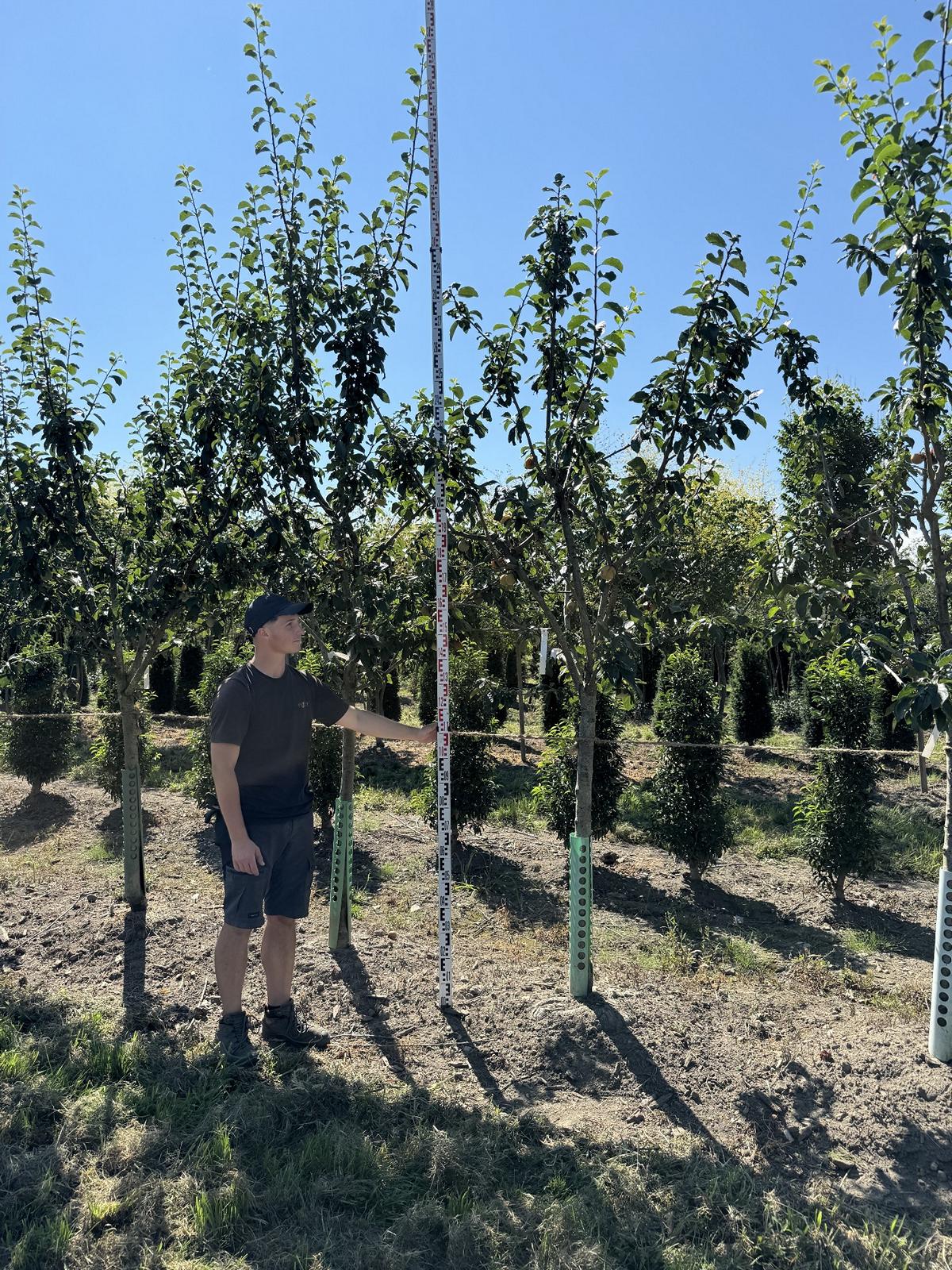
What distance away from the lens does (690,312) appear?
145 inches

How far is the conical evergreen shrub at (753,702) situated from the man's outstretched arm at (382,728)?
36.1 feet

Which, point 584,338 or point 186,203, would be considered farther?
point 186,203

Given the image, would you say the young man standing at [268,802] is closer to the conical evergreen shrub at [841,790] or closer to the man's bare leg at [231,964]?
the man's bare leg at [231,964]

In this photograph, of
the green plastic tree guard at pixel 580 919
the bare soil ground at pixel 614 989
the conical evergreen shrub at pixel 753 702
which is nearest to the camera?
the bare soil ground at pixel 614 989

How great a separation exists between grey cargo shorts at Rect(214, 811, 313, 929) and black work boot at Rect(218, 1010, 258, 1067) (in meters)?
0.39

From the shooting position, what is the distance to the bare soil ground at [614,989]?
10.5ft

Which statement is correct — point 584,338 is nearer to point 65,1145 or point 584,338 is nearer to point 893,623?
point 893,623

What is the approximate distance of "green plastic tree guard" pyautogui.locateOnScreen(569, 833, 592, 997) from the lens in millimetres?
4035

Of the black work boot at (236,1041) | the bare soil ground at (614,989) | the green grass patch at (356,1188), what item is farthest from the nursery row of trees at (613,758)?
the green grass patch at (356,1188)

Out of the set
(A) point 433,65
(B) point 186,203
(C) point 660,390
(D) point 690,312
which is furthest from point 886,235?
(B) point 186,203

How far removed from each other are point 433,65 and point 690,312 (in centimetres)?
156

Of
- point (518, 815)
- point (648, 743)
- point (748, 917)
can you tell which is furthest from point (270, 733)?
point (518, 815)

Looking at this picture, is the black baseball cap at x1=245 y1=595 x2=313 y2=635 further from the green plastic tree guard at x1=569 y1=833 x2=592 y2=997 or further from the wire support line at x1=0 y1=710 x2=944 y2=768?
the green plastic tree guard at x1=569 y1=833 x2=592 y2=997

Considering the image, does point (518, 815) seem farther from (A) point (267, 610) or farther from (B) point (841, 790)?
(A) point (267, 610)
